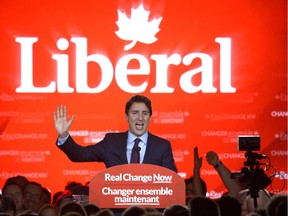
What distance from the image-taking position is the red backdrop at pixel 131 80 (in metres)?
9.28

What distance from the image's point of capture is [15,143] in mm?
9320

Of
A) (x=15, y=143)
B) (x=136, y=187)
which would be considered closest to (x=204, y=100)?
(x=15, y=143)

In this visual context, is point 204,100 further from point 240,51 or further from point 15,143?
point 15,143

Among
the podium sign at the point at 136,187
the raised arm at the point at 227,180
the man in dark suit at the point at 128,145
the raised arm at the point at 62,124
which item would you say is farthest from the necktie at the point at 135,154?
the podium sign at the point at 136,187

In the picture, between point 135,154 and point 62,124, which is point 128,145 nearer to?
point 135,154

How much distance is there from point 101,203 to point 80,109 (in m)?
5.63

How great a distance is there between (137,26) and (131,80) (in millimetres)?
639

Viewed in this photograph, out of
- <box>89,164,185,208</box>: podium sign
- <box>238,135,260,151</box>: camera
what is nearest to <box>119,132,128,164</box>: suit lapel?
<box>238,135,260,151</box>: camera

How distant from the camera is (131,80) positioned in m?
9.28

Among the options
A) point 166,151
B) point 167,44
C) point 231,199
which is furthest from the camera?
point 167,44

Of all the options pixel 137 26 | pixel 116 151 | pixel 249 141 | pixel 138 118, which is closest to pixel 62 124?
pixel 116 151

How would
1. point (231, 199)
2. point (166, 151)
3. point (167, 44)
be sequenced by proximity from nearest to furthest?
point (231, 199), point (166, 151), point (167, 44)

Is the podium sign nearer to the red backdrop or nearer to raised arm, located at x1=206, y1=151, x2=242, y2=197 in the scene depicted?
raised arm, located at x1=206, y1=151, x2=242, y2=197

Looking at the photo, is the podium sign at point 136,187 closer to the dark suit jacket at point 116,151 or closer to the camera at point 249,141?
the dark suit jacket at point 116,151
